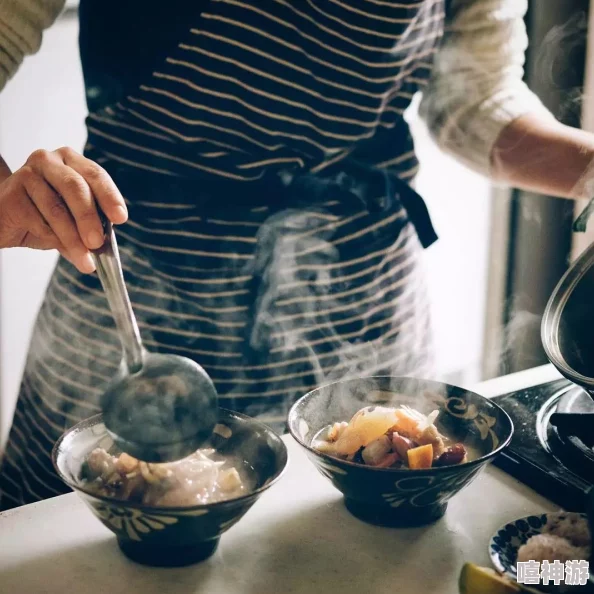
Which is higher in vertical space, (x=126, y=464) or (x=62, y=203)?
(x=62, y=203)

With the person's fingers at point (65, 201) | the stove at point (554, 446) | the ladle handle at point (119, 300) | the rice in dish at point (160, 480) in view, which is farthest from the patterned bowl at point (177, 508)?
the stove at point (554, 446)

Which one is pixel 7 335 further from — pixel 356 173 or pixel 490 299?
pixel 490 299

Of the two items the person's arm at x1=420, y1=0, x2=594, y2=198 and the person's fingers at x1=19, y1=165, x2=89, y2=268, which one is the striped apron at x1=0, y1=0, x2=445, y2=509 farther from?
the person's fingers at x1=19, y1=165, x2=89, y2=268

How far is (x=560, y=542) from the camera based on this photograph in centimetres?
83

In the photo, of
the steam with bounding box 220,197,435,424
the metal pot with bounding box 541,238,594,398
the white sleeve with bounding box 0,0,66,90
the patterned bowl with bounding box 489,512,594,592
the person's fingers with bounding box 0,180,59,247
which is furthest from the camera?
the steam with bounding box 220,197,435,424

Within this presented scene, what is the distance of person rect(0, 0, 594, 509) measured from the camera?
129 cm

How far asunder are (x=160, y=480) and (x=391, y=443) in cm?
29

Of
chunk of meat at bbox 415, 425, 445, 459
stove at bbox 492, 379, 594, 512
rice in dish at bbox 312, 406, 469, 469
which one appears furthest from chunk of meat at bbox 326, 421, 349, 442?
stove at bbox 492, 379, 594, 512

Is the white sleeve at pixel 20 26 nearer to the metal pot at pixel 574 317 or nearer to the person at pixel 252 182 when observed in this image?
the person at pixel 252 182

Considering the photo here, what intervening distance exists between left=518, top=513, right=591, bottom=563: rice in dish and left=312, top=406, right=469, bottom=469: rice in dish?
0.13 metres

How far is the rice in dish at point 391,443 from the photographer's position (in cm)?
95

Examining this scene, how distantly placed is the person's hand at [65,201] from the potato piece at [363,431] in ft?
1.29

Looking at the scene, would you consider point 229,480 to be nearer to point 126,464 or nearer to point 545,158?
point 126,464

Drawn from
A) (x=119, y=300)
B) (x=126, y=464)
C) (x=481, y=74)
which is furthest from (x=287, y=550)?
(x=481, y=74)
